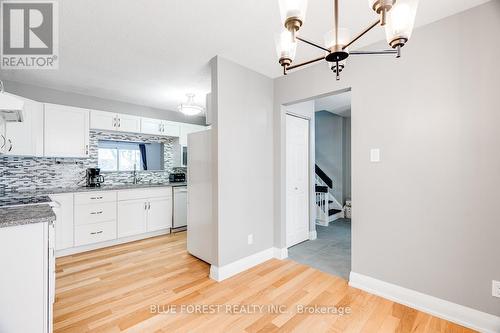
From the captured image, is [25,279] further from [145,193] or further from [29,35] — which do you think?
[145,193]

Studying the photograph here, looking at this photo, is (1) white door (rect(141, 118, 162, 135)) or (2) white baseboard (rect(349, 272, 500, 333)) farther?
(1) white door (rect(141, 118, 162, 135))

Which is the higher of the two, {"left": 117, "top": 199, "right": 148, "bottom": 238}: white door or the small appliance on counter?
the small appliance on counter

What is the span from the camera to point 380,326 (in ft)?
5.77

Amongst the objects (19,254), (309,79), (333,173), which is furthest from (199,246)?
(333,173)

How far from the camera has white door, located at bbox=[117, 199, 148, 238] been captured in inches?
144

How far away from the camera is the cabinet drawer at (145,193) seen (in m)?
3.70

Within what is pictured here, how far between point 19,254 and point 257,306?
5.82ft

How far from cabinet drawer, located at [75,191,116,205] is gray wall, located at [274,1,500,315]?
11.6 ft

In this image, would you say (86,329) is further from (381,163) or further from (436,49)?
(436,49)

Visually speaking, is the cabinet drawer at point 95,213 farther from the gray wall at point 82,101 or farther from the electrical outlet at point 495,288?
the electrical outlet at point 495,288

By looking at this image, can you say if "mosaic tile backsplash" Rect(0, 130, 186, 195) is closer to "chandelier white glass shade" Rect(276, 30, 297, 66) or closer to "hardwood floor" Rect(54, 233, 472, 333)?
"hardwood floor" Rect(54, 233, 472, 333)

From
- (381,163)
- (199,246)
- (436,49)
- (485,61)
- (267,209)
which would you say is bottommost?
(199,246)

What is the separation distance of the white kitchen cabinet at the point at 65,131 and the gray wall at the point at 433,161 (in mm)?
3939

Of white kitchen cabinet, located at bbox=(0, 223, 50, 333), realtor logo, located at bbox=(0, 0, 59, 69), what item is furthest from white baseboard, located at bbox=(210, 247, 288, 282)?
realtor logo, located at bbox=(0, 0, 59, 69)
